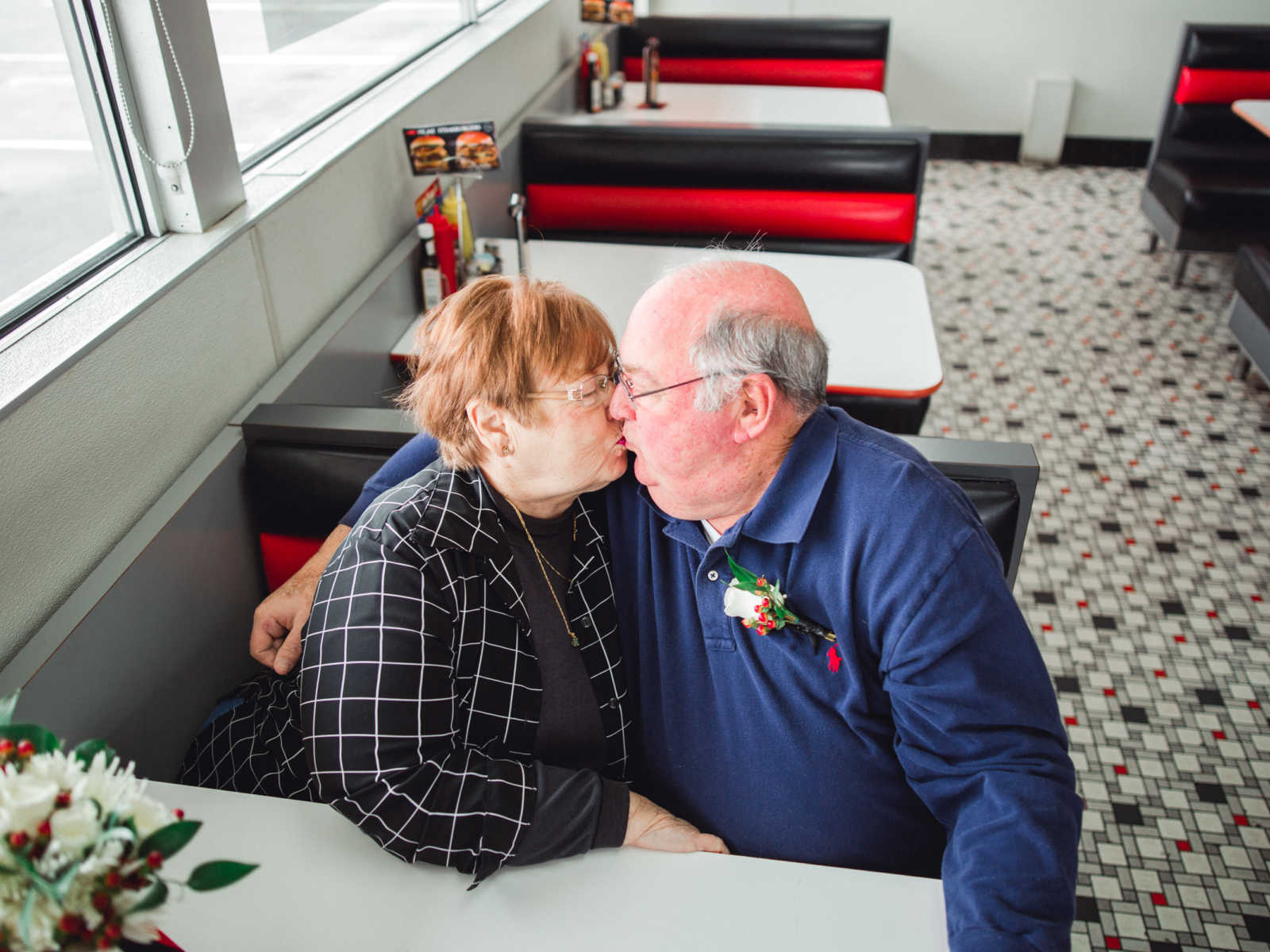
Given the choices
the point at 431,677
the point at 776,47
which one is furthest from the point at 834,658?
the point at 776,47

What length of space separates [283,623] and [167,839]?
990 mm

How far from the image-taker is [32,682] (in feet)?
4.33

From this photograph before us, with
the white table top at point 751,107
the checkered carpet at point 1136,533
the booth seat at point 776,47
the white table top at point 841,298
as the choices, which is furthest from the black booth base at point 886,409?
the booth seat at point 776,47

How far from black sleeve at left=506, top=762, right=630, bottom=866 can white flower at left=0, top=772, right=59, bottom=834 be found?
26.6 inches

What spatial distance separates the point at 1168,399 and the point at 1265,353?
14.7 inches

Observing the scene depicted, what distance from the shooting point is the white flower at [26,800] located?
0.69 meters

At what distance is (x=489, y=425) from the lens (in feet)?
4.75

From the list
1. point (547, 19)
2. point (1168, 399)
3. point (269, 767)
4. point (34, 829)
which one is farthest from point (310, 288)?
point (1168, 399)

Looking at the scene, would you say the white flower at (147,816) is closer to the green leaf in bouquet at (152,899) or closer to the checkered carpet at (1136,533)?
the green leaf in bouquet at (152,899)

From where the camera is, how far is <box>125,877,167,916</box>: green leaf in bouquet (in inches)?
27.8

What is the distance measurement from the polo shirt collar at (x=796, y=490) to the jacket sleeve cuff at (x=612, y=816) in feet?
1.28

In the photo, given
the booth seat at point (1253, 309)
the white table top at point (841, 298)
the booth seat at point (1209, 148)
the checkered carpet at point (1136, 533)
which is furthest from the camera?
the booth seat at point (1209, 148)

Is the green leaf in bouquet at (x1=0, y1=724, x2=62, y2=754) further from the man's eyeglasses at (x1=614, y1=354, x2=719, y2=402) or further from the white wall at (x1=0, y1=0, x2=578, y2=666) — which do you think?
the man's eyeglasses at (x1=614, y1=354, x2=719, y2=402)

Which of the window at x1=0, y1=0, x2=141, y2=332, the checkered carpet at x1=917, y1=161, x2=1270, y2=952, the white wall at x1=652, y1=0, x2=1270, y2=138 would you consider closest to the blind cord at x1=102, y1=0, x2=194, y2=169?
the window at x1=0, y1=0, x2=141, y2=332
